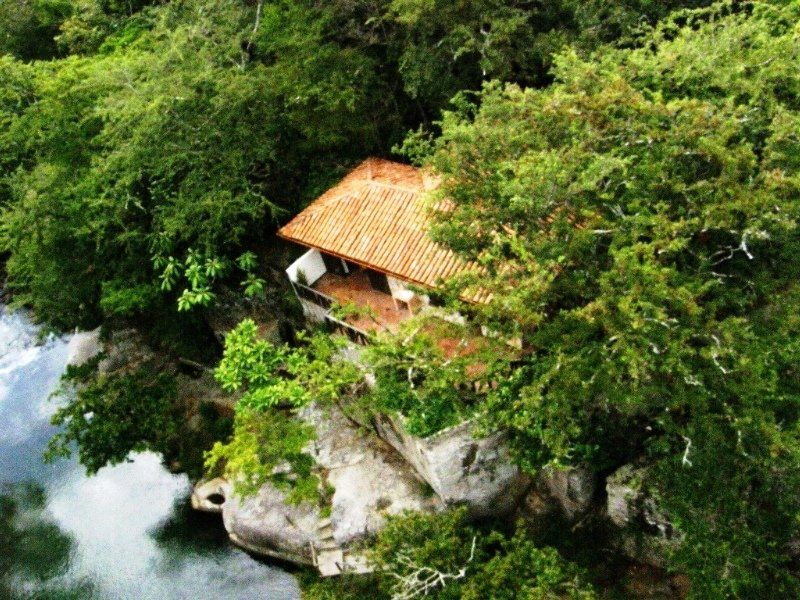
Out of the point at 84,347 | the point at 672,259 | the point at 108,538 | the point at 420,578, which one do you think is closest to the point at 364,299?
Answer: the point at 420,578

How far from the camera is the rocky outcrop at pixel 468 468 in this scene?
21.6 m

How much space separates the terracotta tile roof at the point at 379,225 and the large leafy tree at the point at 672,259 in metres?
3.92

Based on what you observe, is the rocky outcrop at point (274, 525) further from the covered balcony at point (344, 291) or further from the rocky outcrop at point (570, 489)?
the rocky outcrop at point (570, 489)

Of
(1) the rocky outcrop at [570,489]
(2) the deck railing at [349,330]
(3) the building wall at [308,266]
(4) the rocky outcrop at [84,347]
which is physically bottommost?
(4) the rocky outcrop at [84,347]

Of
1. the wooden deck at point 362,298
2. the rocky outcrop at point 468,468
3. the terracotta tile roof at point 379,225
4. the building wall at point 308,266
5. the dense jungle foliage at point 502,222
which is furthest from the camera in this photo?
the building wall at point 308,266

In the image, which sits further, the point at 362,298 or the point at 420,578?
the point at 362,298

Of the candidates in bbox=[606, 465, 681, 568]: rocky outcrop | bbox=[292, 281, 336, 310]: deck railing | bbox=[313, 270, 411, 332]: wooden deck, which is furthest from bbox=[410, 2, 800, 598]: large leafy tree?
bbox=[292, 281, 336, 310]: deck railing

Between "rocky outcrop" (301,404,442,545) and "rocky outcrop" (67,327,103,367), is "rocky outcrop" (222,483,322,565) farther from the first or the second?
"rocky outcrop" (67,327,103,367)

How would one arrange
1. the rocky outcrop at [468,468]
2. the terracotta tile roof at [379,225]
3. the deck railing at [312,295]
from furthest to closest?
the deck railing at [312,295] < the terracotta tile roof at [379,225] < the rocky outcrop at [468,468]

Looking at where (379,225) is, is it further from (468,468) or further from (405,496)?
(405,496)

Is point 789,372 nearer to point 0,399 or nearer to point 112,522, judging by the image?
point 112,522

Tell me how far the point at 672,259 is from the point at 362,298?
42.1 ft

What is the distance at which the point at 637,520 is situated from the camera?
70.5ft

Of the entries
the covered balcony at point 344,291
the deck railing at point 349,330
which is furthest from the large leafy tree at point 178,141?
the deck railing at point 349,330
